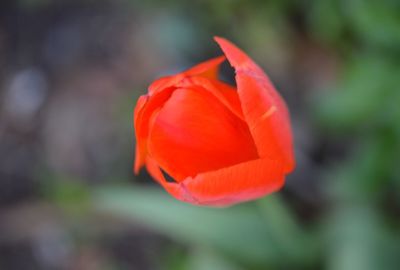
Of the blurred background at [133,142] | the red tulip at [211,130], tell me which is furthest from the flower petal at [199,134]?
the blurred background at [133,142]

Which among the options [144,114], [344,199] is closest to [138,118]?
[144,114]

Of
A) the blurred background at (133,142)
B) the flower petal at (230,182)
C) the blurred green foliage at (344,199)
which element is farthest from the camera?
the blurred background at (133,142)

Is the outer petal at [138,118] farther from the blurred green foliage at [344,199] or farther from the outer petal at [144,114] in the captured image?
the blurred green foliage at [344,199]

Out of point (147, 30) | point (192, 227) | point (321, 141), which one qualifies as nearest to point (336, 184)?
point (321, 141)

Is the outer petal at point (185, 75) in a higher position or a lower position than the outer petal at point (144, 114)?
higher

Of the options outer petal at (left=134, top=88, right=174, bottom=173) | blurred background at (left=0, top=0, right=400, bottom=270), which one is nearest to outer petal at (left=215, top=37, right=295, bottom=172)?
outer petal at (left=134, top=88, right=174, bottom=173)

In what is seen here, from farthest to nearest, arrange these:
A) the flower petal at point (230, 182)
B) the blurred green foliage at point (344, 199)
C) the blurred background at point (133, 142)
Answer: the blurred background at point (133, 142) < the blurred green foliage at point (344, 199) < the flower petal at point (230, 182)

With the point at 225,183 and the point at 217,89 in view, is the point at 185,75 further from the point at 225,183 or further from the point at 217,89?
the point at 225,183

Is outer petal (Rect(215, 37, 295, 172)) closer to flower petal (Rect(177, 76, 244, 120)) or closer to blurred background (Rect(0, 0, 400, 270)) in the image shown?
flower petal (Rect(177, 76, 244, 120))
